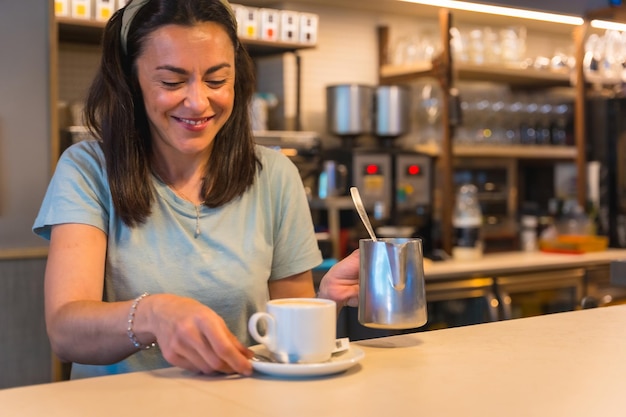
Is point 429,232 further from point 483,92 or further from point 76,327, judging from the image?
point 76,327

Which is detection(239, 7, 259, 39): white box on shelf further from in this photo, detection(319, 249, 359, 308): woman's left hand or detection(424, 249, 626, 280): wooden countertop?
detection(319, 249, 359, 308): woman's left hand

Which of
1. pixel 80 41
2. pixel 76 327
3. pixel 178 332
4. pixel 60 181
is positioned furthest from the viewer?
pixel 80 41

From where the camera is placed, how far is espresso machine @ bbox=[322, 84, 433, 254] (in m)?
4.37

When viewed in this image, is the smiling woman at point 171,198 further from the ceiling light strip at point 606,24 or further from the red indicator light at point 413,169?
the ceiling light strip at point 606,24

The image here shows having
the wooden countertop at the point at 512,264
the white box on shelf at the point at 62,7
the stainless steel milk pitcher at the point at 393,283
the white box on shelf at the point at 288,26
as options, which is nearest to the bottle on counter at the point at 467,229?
the wooden countertop at the point at 512,264

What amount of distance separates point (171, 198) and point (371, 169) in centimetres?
274

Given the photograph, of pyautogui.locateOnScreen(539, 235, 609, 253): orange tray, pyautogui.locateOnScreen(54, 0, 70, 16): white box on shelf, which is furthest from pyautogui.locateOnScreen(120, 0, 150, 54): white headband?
pyautogui.locateOnScreen(539, 235, 609, 253): orange tray

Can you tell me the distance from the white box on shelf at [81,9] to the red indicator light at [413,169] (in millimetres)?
1809

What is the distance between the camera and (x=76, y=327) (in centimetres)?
141

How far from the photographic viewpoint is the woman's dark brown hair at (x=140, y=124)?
166cm

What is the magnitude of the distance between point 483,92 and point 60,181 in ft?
13.1

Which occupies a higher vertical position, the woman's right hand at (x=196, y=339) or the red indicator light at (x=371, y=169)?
the red indicator light at (x=371, y=169)

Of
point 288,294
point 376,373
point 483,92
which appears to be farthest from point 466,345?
point 483,92

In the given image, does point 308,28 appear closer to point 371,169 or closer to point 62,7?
point 371,169
